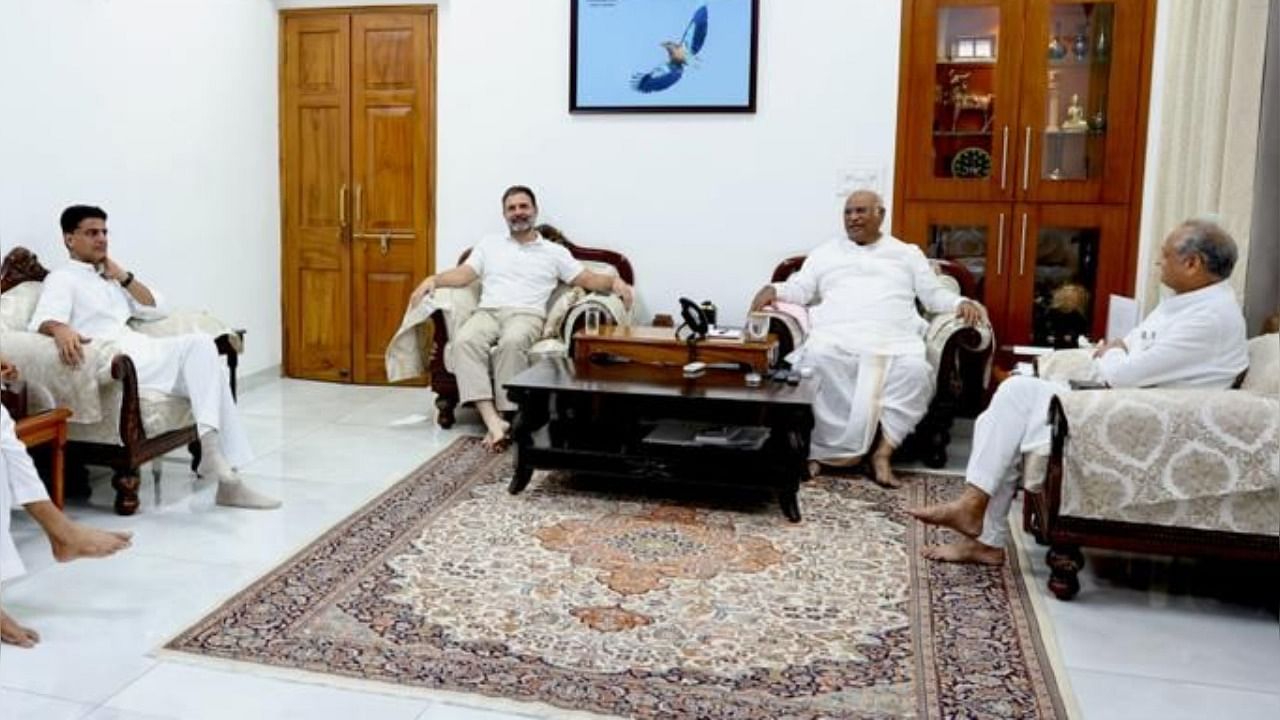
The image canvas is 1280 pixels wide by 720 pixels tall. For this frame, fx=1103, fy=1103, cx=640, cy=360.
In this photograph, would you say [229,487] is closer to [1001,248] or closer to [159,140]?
[159,140]

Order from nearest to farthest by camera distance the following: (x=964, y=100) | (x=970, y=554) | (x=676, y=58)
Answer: (x=970, y=554) < (x=964, y=100) < (x=676, y=58)

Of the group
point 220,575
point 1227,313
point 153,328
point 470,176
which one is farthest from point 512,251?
point 1227,313

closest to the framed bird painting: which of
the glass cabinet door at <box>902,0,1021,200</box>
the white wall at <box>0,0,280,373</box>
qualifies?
the glass cabinet door at <box>902,0,1021,200</box>

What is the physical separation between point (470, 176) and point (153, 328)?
2.05 meters

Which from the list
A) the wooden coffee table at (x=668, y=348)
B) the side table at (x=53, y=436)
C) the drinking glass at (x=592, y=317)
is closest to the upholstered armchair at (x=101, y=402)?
the side table at (x=53, y=436)

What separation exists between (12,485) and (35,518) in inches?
4.7

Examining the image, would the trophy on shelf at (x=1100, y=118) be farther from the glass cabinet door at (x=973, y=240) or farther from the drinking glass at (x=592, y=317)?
the drinking glass at (x=592, y=317)

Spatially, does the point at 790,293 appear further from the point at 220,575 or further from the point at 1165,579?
the point at 220,575


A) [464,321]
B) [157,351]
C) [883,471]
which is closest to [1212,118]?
[883,471]

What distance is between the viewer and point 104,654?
2746 millimetres

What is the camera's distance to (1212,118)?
4.07 m

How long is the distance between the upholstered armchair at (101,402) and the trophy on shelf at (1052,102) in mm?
4004

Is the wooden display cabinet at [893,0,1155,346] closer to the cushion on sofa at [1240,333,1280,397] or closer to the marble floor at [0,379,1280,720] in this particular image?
the cushion on sofa at [1240,333,1280,397]

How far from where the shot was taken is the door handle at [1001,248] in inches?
208
